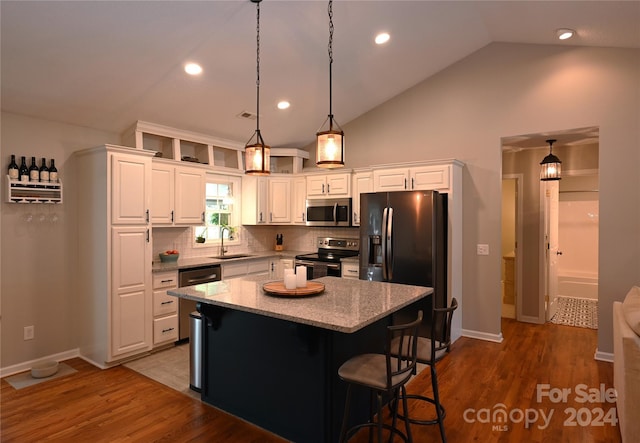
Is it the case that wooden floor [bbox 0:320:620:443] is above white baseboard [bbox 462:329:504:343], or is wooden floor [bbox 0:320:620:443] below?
below

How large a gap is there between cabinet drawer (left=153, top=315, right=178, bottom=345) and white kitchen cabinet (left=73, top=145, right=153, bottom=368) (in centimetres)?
7

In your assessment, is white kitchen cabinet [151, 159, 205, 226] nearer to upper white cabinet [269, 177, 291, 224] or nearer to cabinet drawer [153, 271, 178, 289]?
cabinet drawer [153, 271, 178, 289]

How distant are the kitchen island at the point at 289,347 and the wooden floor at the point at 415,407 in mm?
192

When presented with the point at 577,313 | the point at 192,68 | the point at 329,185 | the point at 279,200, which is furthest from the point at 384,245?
the point at 577,313

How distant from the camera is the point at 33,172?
360 centimetres

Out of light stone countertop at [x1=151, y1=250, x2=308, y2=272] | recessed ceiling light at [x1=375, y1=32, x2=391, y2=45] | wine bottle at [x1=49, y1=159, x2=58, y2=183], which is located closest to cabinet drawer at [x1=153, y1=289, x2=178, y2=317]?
light stone countertop at [x1=151, y1=250, x2=308, y2=272]

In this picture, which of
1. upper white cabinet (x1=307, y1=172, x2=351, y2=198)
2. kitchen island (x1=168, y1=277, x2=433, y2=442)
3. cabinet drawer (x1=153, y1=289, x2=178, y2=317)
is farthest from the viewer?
upper white cabinet (x1=307, y1=172, x2=351, y2=198)

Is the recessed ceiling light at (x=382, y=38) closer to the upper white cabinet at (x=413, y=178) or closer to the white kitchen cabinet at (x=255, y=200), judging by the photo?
the upper white cabinet at (x=413, y=178)

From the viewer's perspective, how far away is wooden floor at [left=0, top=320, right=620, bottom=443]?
8.50 ft

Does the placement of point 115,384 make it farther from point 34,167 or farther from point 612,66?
point 612,66

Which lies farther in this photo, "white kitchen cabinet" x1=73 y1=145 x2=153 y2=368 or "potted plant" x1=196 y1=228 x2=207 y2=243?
"potted plant" x1=196 y1=228 x2=207 y2=243

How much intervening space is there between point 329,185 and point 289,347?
10.5 ft

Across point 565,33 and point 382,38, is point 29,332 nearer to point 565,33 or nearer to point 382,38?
point 382,38

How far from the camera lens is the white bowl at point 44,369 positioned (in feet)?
11.4
